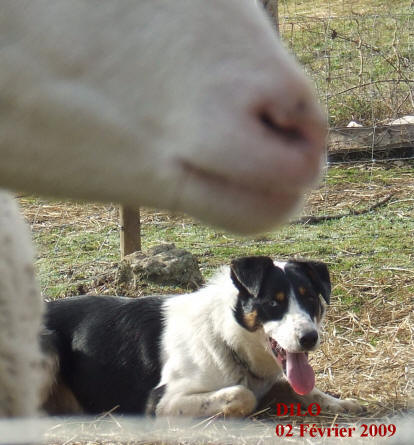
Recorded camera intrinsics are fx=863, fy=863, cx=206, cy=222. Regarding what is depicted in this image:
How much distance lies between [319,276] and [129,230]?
174 cm

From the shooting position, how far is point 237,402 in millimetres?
4004

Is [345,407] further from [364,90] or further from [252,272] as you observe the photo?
[364,90]

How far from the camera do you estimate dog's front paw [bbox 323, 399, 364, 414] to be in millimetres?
4051

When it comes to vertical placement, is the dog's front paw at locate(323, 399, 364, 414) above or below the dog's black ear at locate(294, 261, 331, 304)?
below

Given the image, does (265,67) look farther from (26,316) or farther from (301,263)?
(301,263)

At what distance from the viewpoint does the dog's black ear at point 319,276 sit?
426 centimetres

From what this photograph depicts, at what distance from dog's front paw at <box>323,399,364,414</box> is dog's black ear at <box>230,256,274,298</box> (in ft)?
2.08

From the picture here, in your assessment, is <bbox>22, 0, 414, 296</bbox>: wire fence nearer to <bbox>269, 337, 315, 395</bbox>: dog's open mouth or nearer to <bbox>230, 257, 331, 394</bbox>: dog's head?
<bbox>230, 257, 331, 394</bbox>: dog's head

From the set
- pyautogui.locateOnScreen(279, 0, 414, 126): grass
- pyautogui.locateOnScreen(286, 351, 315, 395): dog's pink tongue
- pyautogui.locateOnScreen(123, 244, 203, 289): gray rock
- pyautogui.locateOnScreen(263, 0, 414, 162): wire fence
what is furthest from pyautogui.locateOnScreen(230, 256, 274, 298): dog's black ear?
pyautogui.locateOnScreen(279, 0, 414, 126): grass

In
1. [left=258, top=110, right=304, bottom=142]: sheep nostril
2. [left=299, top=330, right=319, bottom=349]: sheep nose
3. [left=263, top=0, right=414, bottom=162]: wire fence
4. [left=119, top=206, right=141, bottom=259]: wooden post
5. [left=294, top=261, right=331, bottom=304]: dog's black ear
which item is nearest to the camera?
[left=258, top=110, right=304, bottom=142]: sheep nostril

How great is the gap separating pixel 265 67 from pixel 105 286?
4456mm

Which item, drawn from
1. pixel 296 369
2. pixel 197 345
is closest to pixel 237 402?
pixel 296 369

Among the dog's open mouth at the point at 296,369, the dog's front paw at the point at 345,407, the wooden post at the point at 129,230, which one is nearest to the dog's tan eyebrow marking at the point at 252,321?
the dog's open mouth at the point at 296,369

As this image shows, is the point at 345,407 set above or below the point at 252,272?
below
